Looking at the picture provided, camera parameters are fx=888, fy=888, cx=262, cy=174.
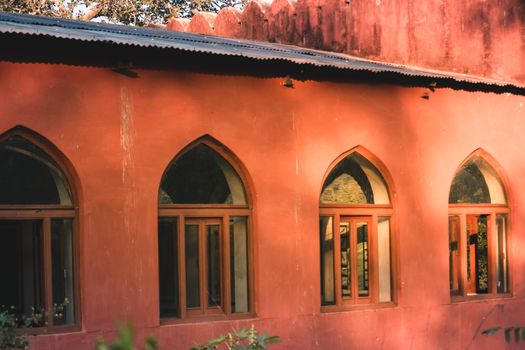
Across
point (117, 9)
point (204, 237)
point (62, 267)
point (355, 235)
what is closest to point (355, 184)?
point (355, 235)

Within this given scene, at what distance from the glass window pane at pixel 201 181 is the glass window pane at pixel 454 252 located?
301 cm

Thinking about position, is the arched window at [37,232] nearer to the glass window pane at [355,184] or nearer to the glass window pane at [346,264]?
the glass window pane at [355,184]

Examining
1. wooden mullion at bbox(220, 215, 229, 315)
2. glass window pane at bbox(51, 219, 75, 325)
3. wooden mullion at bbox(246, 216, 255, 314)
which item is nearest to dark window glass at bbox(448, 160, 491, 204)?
wooden mullion at bbox(246, 216, 255, 314)

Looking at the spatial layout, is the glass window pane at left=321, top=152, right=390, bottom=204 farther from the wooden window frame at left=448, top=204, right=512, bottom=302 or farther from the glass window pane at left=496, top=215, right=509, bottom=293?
the glass window pane at left=496, top=215, right=509, bottom=293

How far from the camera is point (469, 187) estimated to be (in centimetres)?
1097

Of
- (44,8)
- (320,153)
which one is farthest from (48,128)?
(44,8)

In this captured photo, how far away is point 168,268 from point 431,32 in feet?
17.0

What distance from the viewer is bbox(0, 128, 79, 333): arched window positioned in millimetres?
7543

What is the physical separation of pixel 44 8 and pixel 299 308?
13.1 metres

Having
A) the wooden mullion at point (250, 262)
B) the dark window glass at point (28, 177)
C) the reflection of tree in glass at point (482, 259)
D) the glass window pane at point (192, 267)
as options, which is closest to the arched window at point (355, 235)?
the wooden mullion at point (250, 262)

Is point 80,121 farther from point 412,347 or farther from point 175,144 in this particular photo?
point 412,347

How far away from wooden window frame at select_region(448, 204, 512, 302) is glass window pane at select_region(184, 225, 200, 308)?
350 cm

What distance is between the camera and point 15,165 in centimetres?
759

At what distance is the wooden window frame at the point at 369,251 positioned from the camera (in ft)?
31.6
